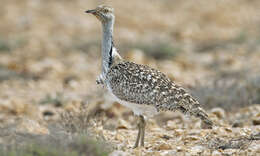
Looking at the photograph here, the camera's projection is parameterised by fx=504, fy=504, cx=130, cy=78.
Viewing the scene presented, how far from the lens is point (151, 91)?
5.04 m

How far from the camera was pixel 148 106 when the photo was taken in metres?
5.07

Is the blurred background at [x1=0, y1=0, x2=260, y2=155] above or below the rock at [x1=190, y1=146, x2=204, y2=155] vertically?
above

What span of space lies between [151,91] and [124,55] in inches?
261

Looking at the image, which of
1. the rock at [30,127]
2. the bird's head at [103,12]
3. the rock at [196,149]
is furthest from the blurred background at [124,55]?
the rock at [196,149]

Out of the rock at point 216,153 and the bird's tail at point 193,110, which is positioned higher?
the bird's tail at point 193,110

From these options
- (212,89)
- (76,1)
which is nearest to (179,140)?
(212,89)

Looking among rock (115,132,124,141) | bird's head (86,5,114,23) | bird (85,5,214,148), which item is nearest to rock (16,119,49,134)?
rock (115,132,124,141)

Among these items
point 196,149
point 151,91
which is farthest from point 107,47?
point 196,149

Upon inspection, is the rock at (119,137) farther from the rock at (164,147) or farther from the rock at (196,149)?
the rock at (196,149)

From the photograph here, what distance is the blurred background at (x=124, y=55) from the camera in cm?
757

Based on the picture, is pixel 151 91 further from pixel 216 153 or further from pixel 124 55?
pixel 124 55

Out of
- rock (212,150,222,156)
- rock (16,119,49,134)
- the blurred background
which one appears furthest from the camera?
the blurred background

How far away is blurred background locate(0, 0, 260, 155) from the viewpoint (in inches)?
298

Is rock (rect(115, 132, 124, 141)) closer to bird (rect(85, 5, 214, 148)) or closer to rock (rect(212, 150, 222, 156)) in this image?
bird (rect(85, 5, 214, 148))
